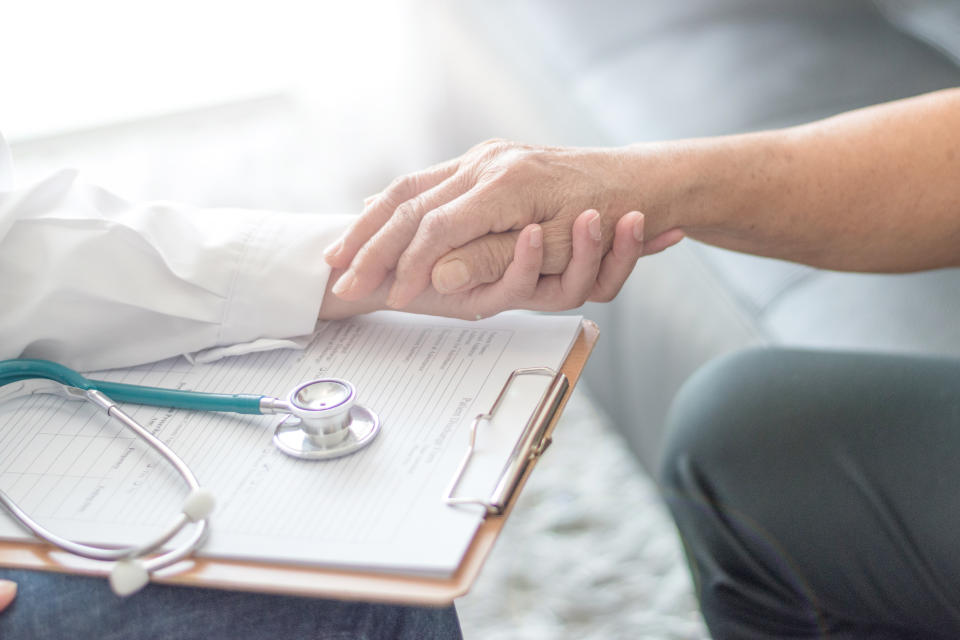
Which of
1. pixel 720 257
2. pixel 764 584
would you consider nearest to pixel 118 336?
pixel 764 584

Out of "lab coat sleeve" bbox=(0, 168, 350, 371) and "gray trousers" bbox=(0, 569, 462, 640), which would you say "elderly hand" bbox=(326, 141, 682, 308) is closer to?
"lab coat sleeve" bbox=(0, 168, 350, 371)

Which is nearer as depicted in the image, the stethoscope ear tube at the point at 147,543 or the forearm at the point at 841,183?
the stethoscope ear tube at the point at 147,543

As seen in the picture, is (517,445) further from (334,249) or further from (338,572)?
(334,249)

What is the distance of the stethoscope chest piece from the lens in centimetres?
55

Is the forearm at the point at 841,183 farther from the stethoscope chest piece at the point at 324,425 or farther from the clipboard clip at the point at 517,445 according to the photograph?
the stethoscope chest piece at the point at 324,425

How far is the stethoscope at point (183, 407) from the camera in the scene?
0.49 meters

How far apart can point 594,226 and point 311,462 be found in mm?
292

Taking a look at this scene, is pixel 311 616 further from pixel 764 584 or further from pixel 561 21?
pixel 561 21

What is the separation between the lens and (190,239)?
720 mm

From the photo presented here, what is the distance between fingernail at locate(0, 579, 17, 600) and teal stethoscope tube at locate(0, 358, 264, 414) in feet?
0.46

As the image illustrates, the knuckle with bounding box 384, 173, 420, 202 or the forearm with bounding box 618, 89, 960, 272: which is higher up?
the knuckle with bounding box 384, 173, 420, 202

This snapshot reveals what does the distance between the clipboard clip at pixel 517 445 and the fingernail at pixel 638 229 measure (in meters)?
0.17

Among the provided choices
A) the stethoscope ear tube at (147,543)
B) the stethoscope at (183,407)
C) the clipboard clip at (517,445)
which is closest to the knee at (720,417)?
the clipboard clip at (517,445)

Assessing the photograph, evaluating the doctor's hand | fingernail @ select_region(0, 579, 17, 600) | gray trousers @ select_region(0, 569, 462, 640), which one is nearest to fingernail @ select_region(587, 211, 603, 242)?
the doctor's hand
